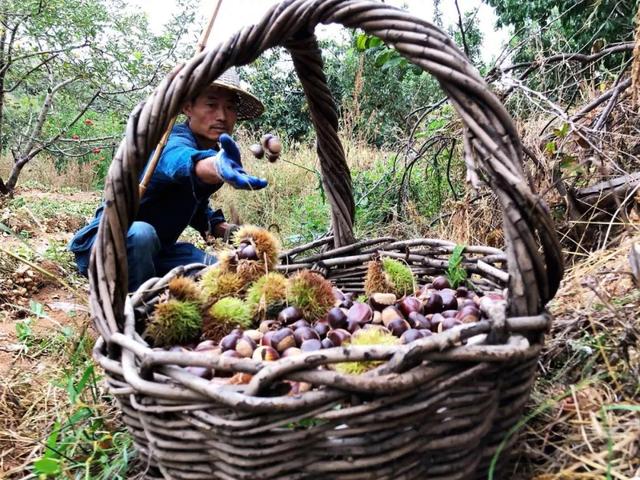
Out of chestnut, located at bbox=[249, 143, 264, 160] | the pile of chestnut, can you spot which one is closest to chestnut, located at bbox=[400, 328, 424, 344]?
the pile of chestnut

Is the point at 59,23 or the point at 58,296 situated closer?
the point at 58,296

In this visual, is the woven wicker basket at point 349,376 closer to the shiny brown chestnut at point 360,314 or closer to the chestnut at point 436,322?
the chestnut at point 436,322

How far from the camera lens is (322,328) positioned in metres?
1.12

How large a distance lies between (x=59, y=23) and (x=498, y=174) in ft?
20.7

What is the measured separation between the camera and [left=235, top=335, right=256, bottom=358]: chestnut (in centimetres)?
103

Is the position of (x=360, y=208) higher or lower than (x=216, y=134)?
lower

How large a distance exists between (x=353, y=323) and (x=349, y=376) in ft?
1.46

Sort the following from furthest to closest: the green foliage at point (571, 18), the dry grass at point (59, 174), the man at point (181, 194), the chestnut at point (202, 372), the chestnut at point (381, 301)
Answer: the dry grass at point (59, 174)
the green foliage at point (571, 18)
the man at point (181, 194)
the chestnut at point (381, 301)
the chestnut at point (202, 372)

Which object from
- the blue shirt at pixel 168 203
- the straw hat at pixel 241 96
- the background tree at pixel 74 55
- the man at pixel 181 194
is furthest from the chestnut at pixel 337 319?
the background tree at pixel 74 55

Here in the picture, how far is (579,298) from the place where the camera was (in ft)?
4.23

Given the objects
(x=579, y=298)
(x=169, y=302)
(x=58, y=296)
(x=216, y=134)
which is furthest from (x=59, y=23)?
(x=579, y=298)

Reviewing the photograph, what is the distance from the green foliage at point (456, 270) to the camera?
4.41 feet

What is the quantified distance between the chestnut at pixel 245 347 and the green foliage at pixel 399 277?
17.6 inches

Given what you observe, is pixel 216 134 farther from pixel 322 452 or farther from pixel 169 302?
pixel 322 452
